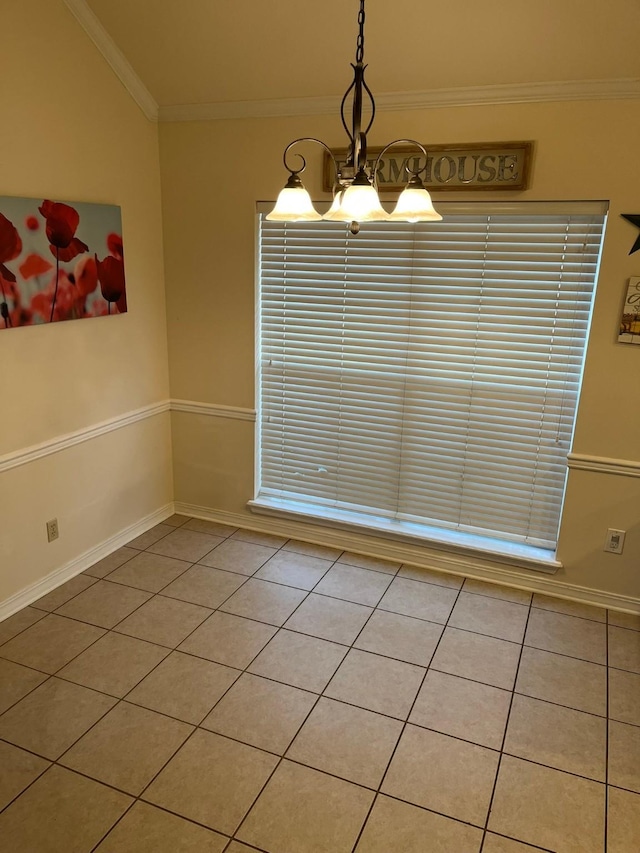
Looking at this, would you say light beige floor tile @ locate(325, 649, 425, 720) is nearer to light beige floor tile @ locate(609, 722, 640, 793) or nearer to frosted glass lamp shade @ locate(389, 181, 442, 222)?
light beige floor tile @ locate(609, 722, 640, 793)

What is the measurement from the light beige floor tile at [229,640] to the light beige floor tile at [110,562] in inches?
29.6

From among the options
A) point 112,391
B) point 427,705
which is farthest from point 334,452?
point 427,705

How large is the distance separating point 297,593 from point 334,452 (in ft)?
2.77

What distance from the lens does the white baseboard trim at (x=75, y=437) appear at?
2.80 meters

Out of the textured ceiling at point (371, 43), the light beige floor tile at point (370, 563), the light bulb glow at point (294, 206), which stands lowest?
the light beige floor tile at point (370, 563)

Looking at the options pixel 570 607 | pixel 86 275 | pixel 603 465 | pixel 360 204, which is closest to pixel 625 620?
pixel 570 607

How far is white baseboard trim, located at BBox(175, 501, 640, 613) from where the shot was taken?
3125mm

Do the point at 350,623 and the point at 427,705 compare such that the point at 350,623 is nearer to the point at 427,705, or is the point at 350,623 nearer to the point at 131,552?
the point at 427,705

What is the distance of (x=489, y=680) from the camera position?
2.55m

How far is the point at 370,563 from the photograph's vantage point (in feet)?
11.3

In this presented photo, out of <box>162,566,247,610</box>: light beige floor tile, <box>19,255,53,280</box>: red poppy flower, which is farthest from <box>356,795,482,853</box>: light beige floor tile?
<box>19,255,53,280</box>: red poppy flower

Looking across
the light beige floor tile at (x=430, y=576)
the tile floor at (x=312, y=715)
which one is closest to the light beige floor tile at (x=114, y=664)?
the tile floor at (x=312, y=715)

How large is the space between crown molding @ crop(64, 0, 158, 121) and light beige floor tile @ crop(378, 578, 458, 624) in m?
2.86

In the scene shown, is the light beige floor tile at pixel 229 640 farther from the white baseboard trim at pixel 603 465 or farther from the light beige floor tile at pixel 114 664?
the white baseboard trim at pixel 603 465
